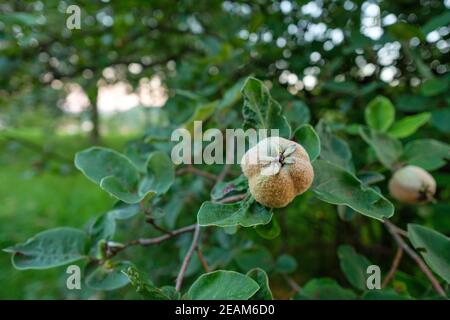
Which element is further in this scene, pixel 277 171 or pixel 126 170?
pixel 126 170

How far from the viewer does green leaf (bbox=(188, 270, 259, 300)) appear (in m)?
0.49

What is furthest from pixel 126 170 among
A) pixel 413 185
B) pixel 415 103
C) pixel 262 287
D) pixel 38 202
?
pixel 38 202

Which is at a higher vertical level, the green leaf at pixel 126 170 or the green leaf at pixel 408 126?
the green leaf at pixel 408 126

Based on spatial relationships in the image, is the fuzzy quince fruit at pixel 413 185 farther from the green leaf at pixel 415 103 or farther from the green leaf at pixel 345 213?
the green leaf at pixel 415 103

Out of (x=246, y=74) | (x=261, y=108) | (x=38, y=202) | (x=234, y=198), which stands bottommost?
(x=38, y=202)

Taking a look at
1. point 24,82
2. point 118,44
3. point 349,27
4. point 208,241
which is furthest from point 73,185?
point 349,27

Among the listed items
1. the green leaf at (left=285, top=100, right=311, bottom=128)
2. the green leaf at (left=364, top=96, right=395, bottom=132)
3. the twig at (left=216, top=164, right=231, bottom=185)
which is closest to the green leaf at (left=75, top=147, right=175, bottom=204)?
the twig at (left=216, top=164, right=231, bottom=185)

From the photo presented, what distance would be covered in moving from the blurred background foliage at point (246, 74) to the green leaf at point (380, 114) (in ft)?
0.15

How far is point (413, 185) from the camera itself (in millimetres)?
714

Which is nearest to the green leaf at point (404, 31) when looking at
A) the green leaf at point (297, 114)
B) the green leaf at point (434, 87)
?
the green leaf at point (434, 87)

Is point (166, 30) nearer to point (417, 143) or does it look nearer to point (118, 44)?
point (118, 44)

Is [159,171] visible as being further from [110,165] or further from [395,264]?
[395,264]

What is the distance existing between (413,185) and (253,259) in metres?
0.37

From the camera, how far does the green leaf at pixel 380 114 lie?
32.0 inches
